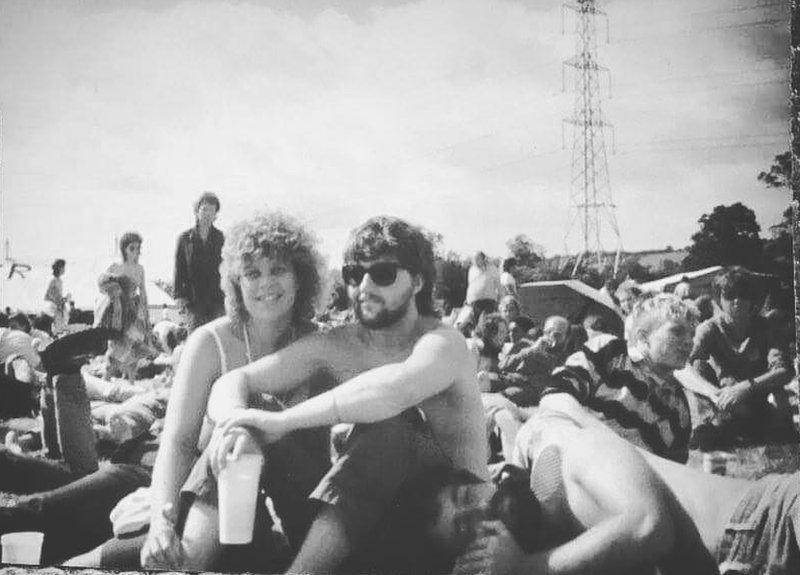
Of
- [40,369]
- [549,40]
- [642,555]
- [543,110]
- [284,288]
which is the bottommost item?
[642,555]

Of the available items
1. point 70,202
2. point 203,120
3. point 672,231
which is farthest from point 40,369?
point 672,231

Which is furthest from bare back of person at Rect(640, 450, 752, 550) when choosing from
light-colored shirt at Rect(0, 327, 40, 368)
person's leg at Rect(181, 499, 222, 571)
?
light-colored shirt at Rect(0, 327, 40, 368)

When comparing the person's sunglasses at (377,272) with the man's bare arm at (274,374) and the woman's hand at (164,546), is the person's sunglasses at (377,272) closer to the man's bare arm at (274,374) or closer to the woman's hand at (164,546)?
the man's bare arm at (274,374)

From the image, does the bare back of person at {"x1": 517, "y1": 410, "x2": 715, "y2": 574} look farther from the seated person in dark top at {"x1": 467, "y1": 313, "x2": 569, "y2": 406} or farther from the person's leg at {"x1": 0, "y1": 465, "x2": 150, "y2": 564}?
the person's leg at {"x1": 0, "y1": 465, "x2": 150, "y2": 564}

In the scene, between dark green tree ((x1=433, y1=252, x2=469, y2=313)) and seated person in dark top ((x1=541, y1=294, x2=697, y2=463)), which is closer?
seated person in dark top ((x1=541, y1=294, x2=697, y2=463))

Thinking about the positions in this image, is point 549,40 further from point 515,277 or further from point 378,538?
point 378,538

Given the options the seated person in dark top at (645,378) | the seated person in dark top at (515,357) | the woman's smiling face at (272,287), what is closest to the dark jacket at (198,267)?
the woman's smiling face at (272,287)

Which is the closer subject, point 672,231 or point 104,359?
point 672,231
